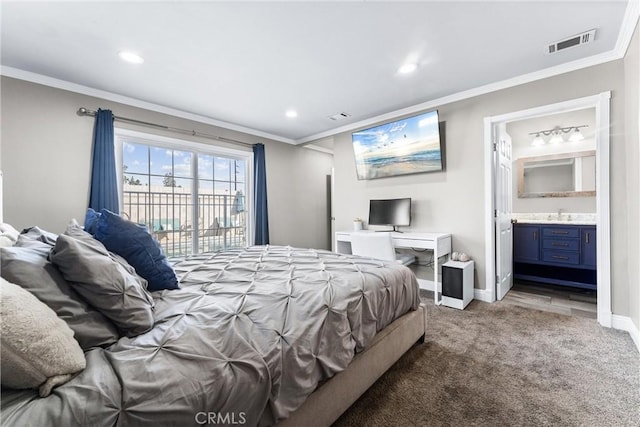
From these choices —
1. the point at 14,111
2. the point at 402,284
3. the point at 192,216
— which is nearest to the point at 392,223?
the point at 402,284

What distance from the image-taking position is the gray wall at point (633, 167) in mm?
2074

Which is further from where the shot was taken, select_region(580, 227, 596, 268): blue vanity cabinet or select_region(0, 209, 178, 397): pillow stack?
select_region(580, 227, 596, 268): blue vanity cabinet

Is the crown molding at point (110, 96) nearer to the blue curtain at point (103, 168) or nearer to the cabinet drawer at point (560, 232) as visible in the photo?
the blue curtain at point (103, 168)

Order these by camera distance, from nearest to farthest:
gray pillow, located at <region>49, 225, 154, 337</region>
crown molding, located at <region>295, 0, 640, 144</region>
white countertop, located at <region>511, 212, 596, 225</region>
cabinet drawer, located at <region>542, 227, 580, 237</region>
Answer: gray pillow, located at <region>49, 225, 154, 337</region>
crown molding, located at <region>295, 0, 640, 144</region>
cabinet drawer, located at <region>542, 227, 580, 237</region>
white countertop, located at <region>511, 212, 596, 225</region>

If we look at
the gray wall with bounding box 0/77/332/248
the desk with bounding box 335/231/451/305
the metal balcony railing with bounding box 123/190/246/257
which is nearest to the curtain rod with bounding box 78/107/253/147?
the gray wall with bounding box 0/77/332/248

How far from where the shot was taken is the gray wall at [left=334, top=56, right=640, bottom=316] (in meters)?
2.43

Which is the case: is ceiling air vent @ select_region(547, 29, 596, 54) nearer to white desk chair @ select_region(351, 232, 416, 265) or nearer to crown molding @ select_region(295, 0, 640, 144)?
crown molding @ select_region(295, 0, 640, 144)

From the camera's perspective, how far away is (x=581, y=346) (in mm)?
2146

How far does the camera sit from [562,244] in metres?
3.79

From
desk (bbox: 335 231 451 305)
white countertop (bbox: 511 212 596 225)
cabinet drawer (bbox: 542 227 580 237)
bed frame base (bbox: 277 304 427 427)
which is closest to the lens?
bed frame base (bbox: 277 304 427 427)

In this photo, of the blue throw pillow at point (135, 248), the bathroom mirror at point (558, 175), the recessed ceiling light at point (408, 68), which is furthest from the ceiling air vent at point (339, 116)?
the blue throw pillow at point (135, 248)

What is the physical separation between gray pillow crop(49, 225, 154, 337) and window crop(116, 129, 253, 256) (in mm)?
2810

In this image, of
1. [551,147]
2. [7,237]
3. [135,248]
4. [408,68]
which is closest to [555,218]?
[551,147]

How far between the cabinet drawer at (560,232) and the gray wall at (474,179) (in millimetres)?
1462
